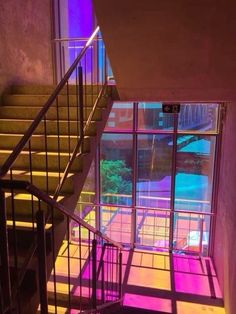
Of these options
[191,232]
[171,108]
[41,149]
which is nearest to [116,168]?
[171,108]

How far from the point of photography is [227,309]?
4.86 metres

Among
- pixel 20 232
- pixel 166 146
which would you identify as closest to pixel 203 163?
pixel 166 146

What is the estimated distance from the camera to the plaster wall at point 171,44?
6.72ft

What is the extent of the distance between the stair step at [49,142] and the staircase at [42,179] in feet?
0.03

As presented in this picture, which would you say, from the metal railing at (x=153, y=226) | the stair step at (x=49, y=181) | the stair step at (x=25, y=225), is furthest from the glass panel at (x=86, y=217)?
the stair step at (x=25, y=225)

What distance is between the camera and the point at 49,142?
3059 millimetres

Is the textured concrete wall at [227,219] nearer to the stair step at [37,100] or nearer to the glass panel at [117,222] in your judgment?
the glass panel at [117,222]

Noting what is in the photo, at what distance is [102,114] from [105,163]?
395cm

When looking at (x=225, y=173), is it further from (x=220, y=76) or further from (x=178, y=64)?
(x=178, y=64)

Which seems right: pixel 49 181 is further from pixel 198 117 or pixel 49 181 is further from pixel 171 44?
pixel 198 117

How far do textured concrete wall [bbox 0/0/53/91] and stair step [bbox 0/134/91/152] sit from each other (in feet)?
3.32

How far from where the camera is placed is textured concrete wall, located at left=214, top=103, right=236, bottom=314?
15.9 ft

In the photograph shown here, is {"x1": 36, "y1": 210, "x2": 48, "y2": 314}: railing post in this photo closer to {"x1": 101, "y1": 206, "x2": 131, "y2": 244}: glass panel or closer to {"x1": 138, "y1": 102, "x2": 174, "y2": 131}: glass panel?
{"x1": 138, "y1": 102, "x2": 174, "y2": 131}: glass panel

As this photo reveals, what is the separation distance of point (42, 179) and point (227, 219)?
4.05 metres
